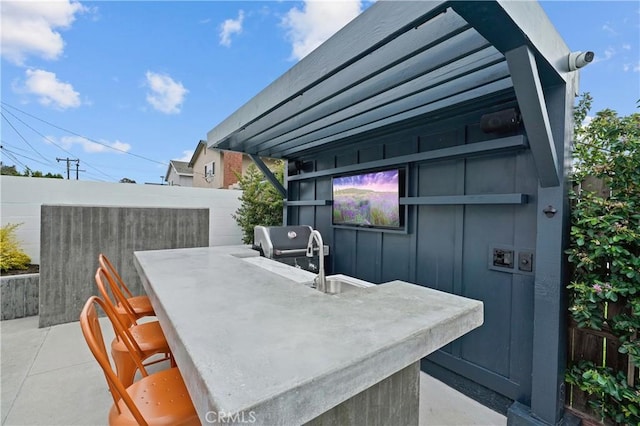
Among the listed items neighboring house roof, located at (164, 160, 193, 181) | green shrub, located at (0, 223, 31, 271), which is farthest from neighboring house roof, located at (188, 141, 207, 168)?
green shrub, located at (0, 223, 31, 271)

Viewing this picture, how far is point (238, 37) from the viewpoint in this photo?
511 centimetres

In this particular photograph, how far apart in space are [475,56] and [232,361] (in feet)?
7.00

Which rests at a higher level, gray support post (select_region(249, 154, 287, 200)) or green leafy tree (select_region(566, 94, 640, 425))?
gray support post (select_region(249, 154, 287, 200))

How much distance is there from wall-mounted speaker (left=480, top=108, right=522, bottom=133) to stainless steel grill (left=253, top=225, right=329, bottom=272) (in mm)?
2149

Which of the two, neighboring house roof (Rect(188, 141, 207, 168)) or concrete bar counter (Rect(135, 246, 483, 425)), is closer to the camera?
concrete bar counter (Rect(135, 246, 483, 425))

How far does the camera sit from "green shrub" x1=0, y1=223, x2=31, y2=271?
3811 millimetres

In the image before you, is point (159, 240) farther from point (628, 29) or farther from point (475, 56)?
point (628, 29)

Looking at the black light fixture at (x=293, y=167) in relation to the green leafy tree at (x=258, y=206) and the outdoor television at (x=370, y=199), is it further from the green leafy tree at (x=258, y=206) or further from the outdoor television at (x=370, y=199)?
the outdoor television at (x=370, y=199)

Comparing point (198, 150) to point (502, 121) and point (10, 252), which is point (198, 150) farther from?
point (502, 121)

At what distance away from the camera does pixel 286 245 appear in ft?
12.3

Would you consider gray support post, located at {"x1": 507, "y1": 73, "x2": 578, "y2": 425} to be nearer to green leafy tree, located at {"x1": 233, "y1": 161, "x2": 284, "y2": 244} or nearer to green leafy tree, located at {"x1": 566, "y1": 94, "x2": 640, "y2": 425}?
green leafy tree, located at {"x1": 566, "y1": 94, "x2": 640, "y2": 425}

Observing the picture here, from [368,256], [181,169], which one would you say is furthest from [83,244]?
[181,169]

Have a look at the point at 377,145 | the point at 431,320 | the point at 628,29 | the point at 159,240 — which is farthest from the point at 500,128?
the point at 159,240

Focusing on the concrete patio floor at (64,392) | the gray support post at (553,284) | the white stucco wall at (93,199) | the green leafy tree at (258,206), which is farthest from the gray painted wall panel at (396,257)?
Answer: the white stucco wall at (93,199)
